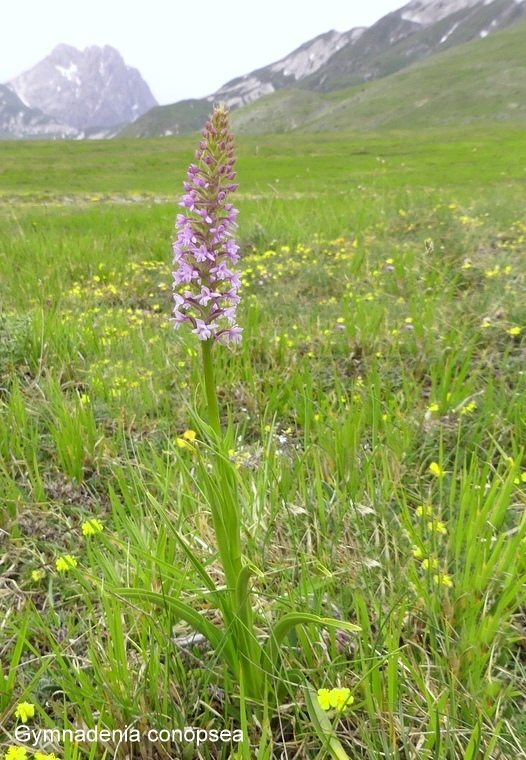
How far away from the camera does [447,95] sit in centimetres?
15500

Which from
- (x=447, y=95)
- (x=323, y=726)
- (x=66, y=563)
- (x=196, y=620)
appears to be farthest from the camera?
(x=447, y=95)

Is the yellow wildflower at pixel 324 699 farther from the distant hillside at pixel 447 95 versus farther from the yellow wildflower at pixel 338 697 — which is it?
the distant hillside at pixel 447 95

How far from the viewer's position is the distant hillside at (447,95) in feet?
461

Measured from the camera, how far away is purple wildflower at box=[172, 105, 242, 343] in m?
1.75

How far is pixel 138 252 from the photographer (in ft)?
29.0

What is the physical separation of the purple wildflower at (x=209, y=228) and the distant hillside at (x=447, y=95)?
5730 inches

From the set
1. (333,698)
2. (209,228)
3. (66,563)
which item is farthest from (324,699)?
(209,228)

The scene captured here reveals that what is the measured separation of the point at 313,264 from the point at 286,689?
581 cm

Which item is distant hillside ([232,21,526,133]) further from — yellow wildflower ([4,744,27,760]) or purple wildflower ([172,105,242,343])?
yellow wildflower ([4,744,27,760])

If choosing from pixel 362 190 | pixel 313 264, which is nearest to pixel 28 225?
pixel 313 264

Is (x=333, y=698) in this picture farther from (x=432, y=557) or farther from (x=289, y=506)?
(x=289, y=506)

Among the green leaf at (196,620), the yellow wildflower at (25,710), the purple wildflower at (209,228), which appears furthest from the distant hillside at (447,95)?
the yellow wildflower at (25,710)

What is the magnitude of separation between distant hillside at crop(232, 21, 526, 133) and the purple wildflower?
146 meters

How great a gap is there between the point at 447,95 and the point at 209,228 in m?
185
